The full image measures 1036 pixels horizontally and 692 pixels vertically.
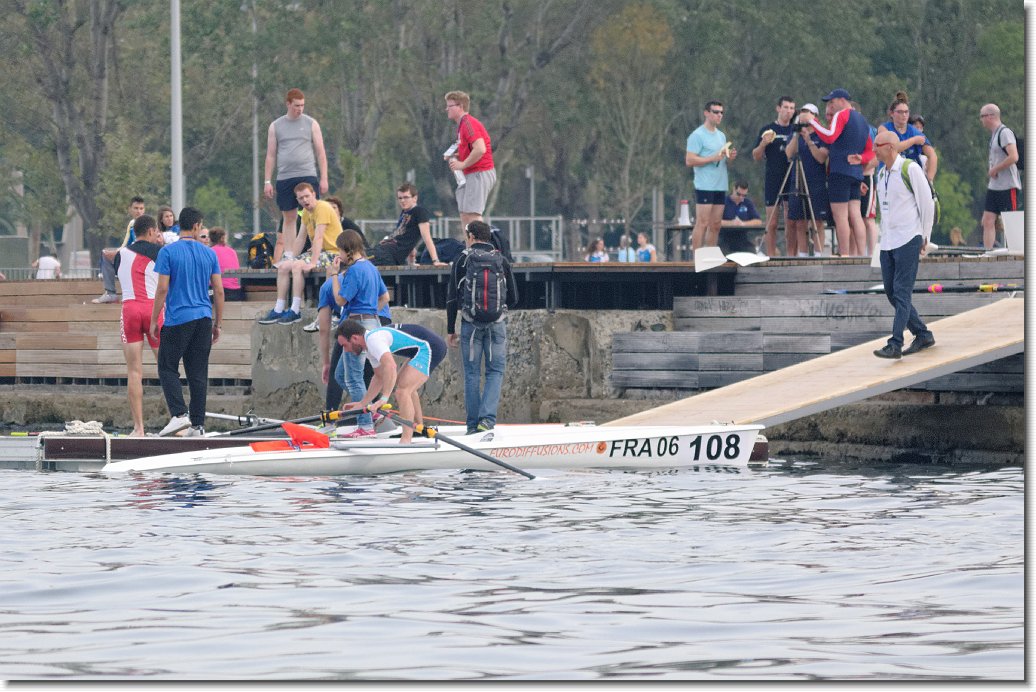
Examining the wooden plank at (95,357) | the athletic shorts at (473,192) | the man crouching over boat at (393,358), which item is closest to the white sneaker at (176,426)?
the man crouching over boat at (393,358)

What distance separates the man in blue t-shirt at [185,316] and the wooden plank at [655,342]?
458 cm

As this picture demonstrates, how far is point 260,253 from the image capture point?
23000 mm

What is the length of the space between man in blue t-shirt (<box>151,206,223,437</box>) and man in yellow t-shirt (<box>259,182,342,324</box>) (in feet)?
11.4

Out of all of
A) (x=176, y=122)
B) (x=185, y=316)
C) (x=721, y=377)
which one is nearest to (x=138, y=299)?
(x=185, y=316)

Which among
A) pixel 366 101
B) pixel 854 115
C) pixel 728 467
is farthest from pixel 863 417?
pixel 366 101

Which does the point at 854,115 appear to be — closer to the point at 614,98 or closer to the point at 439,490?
the point at 439,490

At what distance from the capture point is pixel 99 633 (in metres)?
7.82

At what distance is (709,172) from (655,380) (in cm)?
273

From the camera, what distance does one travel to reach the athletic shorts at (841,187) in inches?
752

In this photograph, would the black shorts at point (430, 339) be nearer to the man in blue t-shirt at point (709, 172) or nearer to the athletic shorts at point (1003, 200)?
the man in blue t-shirt at point (709, 172)

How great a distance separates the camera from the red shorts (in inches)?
611

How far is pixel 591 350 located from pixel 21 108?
2932 cm

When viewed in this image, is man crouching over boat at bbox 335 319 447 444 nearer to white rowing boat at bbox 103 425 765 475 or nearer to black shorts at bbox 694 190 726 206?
white rowing boat at bbox 103 425 765 475

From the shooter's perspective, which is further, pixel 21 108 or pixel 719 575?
pixel 21 108
